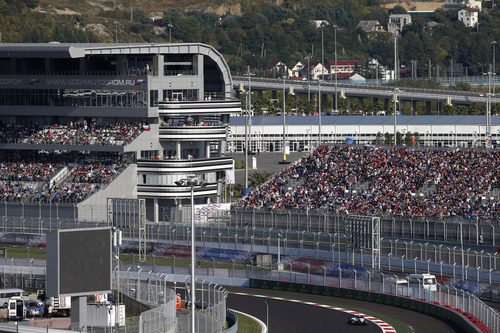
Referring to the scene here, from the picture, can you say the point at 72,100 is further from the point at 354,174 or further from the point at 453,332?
the point at 453,332

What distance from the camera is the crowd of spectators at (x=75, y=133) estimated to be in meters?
110

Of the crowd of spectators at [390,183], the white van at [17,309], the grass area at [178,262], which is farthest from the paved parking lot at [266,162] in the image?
the white van at [17,309]

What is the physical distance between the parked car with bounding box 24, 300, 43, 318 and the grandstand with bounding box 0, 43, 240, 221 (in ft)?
126

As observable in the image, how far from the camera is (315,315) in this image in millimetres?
70250

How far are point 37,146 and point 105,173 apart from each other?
788 centimetres

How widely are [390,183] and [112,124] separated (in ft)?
88.1

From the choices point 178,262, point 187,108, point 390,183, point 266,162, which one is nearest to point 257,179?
point 187,108

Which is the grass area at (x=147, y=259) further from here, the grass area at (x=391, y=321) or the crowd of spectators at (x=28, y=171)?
the crowd of spectators at (x=28, y=171)

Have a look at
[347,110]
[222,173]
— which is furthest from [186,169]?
[347,110]

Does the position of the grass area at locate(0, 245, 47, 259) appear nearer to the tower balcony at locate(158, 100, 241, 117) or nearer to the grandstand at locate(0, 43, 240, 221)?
the grandstand at locate(0, 43, 240, 221)

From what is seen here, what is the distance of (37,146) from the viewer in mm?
112688

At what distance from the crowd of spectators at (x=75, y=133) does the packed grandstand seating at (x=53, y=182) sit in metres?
2.11

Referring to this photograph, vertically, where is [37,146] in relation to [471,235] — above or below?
above

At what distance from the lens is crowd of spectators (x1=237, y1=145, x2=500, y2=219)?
9481 cm
